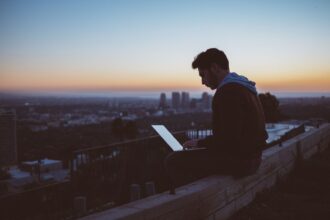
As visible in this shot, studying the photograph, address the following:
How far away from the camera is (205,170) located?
11.6 feet

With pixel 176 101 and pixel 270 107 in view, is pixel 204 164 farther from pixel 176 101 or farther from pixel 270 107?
pixel 176 101

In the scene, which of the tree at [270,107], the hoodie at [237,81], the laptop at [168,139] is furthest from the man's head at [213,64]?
the tree at [270,107]

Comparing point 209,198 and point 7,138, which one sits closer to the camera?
point 209,198

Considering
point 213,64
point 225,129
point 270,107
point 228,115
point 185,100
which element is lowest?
point 185,100

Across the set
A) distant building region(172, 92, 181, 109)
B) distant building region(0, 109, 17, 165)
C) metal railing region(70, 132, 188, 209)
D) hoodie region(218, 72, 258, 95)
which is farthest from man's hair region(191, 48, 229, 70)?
distant building region(172, 92, 181, 109)

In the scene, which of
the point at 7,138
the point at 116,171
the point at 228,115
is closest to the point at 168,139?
the point at 228,115

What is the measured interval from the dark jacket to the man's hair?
0.30 meters

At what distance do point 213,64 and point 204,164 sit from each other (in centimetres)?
100

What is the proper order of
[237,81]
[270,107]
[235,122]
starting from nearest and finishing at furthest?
[235,122]
[237,81]
[270,107]

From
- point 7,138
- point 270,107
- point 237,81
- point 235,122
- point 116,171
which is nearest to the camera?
point 235,122

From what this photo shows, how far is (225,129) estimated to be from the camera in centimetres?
314

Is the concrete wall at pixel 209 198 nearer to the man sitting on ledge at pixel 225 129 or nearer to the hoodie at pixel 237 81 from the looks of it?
the man sitting on ledge at pixel 225 129

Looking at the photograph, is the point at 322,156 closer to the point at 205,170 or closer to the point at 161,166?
the point at 161,166

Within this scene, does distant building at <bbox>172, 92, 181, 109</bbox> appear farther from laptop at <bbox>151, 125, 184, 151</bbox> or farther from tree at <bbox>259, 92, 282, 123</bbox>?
laptop at <bbox>151, 125, 184, 151</bbox>
